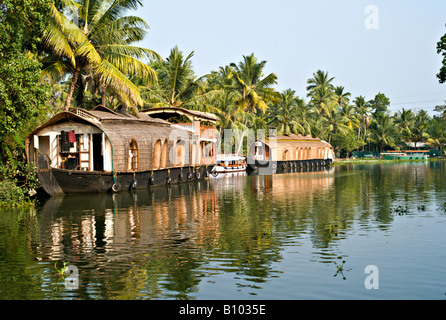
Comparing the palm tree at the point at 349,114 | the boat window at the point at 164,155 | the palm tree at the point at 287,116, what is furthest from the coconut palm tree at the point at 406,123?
the boat window at the point at 164,155

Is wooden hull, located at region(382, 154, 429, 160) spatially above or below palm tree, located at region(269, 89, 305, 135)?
below

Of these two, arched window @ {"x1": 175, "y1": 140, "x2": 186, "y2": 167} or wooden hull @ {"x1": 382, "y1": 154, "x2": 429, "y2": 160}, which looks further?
wooden hull @ {"x1": 382, "y1": 154, "x2": 429, "y2": 160}

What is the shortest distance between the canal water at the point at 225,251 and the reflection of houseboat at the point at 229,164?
83.7 feet

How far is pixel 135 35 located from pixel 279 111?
39.1m

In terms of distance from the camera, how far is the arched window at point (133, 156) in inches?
987

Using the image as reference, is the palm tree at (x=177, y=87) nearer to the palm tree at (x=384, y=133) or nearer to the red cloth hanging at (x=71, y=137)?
the red cloth hanging at (x=71, y=137)

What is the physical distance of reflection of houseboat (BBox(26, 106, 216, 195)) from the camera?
2153 cm

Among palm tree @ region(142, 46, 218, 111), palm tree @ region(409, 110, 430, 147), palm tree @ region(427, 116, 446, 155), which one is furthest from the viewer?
palm tree @ region(409, 110, 430, 147)

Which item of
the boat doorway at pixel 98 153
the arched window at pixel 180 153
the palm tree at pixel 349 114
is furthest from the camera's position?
the palm tree at pixel 349 114

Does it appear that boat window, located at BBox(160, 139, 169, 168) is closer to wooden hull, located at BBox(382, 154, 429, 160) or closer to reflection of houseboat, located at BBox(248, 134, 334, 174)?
reflection of houseboat, located at BBox(248, 134, 334, 174)

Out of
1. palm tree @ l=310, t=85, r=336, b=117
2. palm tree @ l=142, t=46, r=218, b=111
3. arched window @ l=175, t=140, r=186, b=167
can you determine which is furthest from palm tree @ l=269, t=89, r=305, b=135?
arched window @ l=175, t=140, r=186, b=167

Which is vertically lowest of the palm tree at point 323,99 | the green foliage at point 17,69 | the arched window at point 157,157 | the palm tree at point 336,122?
the arched window at point 157,157
